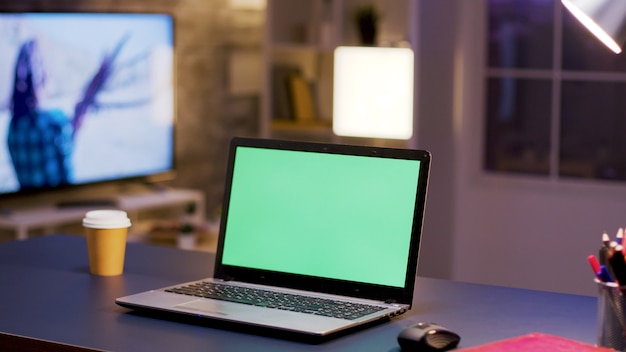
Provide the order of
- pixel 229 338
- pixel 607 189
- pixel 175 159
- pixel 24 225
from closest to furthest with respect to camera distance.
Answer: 1. pixel 229 338
2. pixel 24 225
3. pixel 607 189
4. pixel 175 159

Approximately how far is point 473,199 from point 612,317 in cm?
341

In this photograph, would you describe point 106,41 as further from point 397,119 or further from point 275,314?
point 275,314

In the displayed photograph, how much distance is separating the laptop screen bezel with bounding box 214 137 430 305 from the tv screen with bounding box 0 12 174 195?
2457mm

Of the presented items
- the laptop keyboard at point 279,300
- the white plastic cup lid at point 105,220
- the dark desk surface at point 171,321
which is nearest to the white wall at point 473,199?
the dark desk surface at point 171,321

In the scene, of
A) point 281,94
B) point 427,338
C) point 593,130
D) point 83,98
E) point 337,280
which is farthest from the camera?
point 281,94

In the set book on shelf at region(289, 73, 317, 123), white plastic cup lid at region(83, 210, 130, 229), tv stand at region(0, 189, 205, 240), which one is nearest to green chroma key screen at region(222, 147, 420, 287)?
white plastic cup lid at region(83, 210, 130, 229)

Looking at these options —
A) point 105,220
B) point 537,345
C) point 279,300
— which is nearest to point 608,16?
point 537,345

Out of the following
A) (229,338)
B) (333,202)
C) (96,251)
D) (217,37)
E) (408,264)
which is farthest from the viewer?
(217,37)

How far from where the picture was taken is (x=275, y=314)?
165cm

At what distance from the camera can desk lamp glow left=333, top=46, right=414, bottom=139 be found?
462 centimetres

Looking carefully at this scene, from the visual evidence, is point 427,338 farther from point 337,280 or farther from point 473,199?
point 473,199

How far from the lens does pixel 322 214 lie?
188 cm

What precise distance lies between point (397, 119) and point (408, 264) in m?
2.92

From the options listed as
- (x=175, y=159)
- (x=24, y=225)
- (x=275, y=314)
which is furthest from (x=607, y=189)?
(x=275, y=314)
